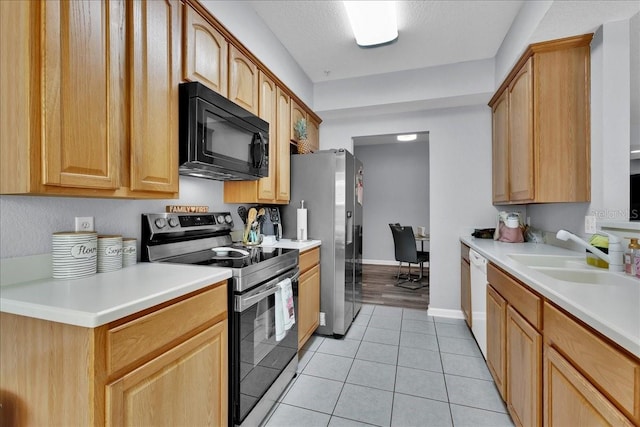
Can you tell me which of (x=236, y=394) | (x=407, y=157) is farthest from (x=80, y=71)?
(x=407, y=157)

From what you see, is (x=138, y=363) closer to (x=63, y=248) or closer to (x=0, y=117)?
(x=63, y=248)

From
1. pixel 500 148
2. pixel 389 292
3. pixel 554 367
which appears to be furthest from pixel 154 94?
pixel 389 292

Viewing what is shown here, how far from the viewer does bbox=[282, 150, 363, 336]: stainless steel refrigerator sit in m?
2.63

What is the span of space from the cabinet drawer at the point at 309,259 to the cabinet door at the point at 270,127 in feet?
1.78

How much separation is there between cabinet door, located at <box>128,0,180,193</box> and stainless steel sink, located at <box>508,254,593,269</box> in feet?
7.04

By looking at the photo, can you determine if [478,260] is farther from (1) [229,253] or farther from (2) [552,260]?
(1) [229,253]

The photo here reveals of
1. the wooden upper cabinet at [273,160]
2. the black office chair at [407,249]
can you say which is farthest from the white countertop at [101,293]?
the black office chair at [407,249]

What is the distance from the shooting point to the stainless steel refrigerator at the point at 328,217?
2633 mm

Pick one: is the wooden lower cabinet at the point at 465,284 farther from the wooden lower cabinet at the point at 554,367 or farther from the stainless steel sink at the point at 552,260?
the wooden lower cabinet at the point at 554,367

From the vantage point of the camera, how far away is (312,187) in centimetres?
271

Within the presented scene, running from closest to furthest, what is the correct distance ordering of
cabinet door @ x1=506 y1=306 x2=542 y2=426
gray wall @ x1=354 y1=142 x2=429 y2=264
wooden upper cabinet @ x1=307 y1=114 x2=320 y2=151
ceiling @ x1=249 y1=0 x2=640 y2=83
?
cabinet door @ x1=506 y1=306 x2=542 y2=426 → ceiling @ x1=249 y1=0 x2=640 y2=83 → wooden upper cabinet @ x1=307 y1=114 x2=320 y2=151 → gray wall @ x1=354 y1=142 x2=429 y2=264

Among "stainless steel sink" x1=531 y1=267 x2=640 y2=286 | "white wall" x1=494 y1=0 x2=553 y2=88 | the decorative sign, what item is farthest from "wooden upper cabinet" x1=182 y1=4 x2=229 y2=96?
"stainless steel sink" x1=531 y1=267 x2=640 y2=286

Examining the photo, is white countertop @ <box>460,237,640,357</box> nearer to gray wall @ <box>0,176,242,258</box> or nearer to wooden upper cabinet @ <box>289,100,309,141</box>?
gray wall @ <box>0,176,242,258</box>

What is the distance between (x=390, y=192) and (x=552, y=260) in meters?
4.40
